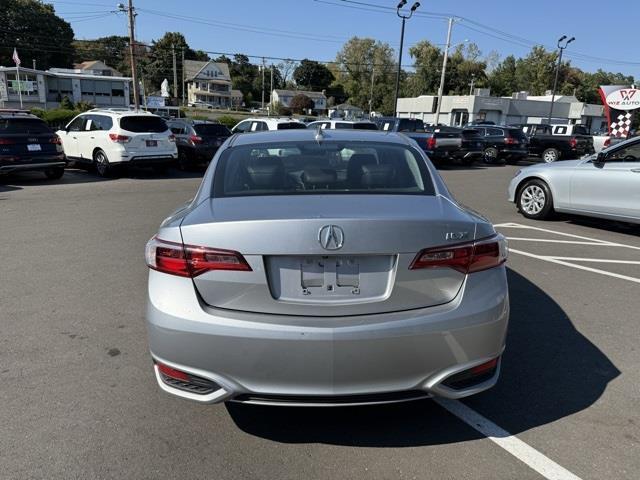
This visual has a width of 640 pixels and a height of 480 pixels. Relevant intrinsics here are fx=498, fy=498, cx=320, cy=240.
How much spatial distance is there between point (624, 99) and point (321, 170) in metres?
21.1

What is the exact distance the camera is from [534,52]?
348 feet

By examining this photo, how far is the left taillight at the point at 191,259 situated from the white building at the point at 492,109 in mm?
59696

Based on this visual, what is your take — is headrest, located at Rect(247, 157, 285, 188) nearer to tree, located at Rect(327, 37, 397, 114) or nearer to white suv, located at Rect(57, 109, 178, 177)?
white suv, located at Rect(57, 109, 178, 177)

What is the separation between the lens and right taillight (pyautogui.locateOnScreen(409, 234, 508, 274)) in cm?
246

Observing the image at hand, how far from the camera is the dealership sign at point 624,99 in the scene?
19.4 meters

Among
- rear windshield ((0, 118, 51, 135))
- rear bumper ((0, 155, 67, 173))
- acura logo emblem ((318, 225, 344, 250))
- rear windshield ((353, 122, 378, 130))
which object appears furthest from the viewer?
rear windshield ((353, 122, 378, 130))

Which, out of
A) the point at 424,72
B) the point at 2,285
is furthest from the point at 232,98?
the point at 2,285

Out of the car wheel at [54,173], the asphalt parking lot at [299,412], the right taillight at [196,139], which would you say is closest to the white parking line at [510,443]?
the asphalt parking lot at [299,412]

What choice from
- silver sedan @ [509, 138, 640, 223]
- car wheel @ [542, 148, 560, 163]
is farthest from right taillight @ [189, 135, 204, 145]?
car wheel @ [542, 148, 560, 163]

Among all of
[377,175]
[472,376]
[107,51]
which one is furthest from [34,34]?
[472,376]

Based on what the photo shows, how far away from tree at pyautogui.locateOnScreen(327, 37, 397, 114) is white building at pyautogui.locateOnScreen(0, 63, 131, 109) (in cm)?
4588

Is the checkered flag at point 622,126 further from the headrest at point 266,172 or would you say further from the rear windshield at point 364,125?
the headrest at point 266,172

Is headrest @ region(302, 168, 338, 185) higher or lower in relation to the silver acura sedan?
higher

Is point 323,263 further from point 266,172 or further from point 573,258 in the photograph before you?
point 573,258
